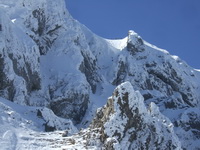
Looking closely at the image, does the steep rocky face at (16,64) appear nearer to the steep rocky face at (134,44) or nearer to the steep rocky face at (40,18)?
the steep rocky face at (40,18)

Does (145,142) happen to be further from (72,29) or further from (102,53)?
(102,53)

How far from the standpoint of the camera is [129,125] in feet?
135

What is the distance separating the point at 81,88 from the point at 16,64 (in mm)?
19952

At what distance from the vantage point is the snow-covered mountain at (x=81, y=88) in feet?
137

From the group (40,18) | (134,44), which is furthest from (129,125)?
(134,44)

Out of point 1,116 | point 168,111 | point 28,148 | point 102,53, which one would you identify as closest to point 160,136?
point 28,148

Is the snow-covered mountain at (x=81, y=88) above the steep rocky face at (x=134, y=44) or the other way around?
the other way around

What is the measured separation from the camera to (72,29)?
102625mm

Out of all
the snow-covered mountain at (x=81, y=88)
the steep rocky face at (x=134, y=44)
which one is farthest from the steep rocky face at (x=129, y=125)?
the steep rocky face at (x=134, y=44)

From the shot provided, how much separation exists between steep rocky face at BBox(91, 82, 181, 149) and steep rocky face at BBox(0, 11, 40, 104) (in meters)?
25.2

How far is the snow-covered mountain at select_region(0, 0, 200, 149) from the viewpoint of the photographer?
137ft

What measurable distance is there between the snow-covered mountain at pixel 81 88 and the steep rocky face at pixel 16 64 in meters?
0.16

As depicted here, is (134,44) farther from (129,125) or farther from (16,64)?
(129,125)

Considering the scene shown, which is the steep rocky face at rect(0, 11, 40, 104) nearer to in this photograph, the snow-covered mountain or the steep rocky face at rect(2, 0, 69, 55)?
the snow-covered mountain
